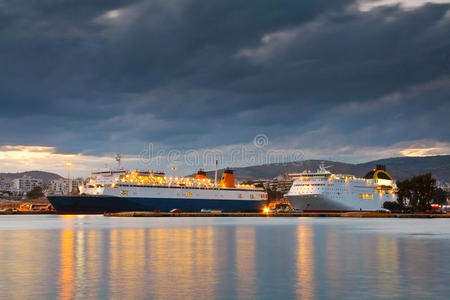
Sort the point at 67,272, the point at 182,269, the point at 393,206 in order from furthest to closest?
the point at 393,206
the point at 182,269
the point at 67,272

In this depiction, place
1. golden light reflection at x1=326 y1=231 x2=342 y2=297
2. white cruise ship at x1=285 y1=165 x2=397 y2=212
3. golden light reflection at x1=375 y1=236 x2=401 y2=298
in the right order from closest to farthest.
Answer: golden light reflection at x1=375 y1=236 x2=401 y2=298 → golden light reflection at x1=326 y1=231 x2=342 y2=297 → white cruise ship at x1=285 y1=165 x2=397 y2=212

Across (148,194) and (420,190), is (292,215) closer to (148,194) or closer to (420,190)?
(420,190)

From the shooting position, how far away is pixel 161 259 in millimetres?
24250

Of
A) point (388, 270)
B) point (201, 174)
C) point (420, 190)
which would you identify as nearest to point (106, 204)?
point (201, 174)

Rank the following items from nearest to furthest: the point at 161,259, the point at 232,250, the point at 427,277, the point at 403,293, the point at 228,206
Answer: the point at 403,293 → the point at 427,277 → the point at 161,259 → the point at 232,250 → the point at 228,206

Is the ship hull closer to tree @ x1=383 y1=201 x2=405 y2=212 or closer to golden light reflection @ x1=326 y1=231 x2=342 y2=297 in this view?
tree @ x1=383 y1=201 x2=405 y2=212

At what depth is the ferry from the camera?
10438 centimetres

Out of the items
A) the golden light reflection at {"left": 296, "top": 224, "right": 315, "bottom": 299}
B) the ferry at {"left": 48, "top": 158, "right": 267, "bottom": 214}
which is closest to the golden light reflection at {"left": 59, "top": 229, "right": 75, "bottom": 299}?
the golden light reflection at {"left": 296, "top": 224, "right": 315, "bottom": 299}

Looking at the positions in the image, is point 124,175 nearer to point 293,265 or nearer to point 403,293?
point 293,265

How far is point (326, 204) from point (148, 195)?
3529cm

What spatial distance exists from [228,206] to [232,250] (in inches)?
3794

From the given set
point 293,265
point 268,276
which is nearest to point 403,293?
point 268,276

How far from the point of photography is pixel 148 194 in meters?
108

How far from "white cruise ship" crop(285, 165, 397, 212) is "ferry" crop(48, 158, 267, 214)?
1577 centimetres
